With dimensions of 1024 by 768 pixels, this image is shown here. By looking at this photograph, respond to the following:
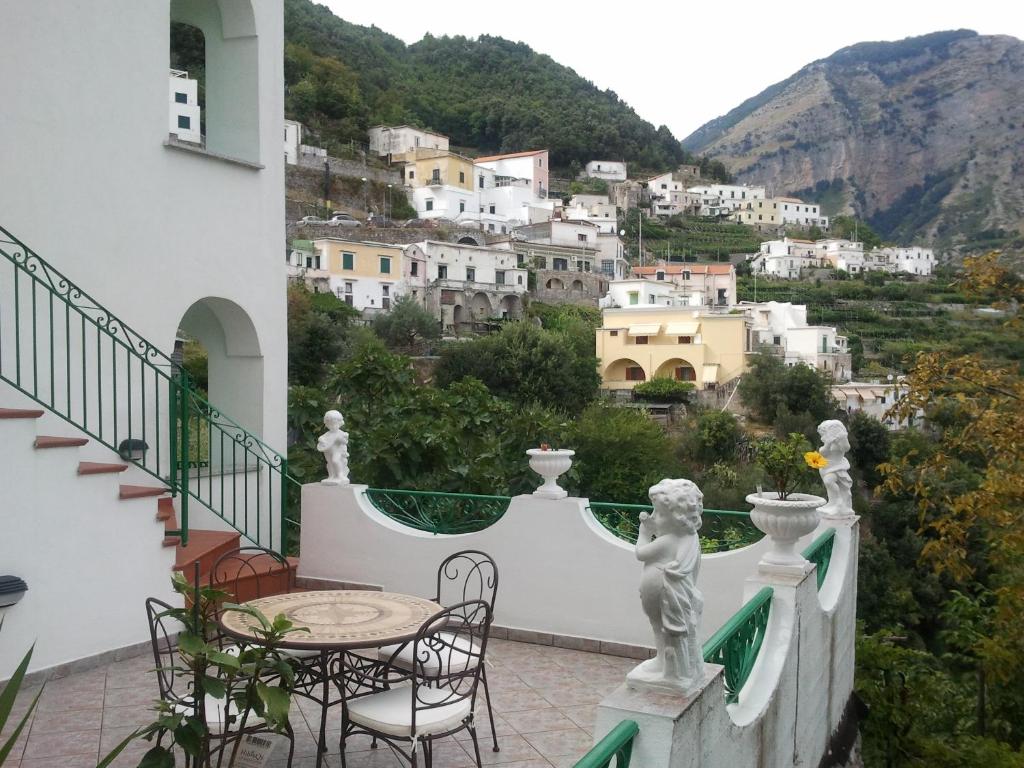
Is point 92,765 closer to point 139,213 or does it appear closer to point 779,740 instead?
point 779,740

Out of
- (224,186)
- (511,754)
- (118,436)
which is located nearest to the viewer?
(511,754)

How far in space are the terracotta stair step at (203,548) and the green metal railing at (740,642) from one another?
372 cm

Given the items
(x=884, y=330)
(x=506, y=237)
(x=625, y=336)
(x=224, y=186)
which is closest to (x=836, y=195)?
(x=884, y=330)

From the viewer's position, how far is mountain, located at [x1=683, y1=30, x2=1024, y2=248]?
149 meters

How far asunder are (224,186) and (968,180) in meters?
171

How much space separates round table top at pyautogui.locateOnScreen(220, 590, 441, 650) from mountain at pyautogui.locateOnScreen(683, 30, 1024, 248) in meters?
152

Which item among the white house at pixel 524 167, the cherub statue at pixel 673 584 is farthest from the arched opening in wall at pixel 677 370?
the cherub statue at pixel 673 584

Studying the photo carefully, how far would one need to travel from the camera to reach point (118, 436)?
20.9 ft

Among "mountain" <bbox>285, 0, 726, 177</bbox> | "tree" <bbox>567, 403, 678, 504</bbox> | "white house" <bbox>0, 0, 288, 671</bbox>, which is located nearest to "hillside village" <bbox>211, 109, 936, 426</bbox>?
"mountain" <bbox>285, 0, 726, 177</bbox>

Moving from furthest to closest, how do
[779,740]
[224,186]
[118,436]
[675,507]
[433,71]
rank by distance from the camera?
[433,71] < [224,186] < [118,436] < [779,740] < [675,507]

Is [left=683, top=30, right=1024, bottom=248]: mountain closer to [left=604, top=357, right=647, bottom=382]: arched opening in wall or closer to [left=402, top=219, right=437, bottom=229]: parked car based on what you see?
[left=402, top=219, right=437, bottom=229]: parked car

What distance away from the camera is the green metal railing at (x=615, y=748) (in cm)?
195

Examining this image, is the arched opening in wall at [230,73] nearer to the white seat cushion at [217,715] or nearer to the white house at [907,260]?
the white seat cushion at [217,715]

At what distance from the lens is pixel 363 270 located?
47812 millimetres
